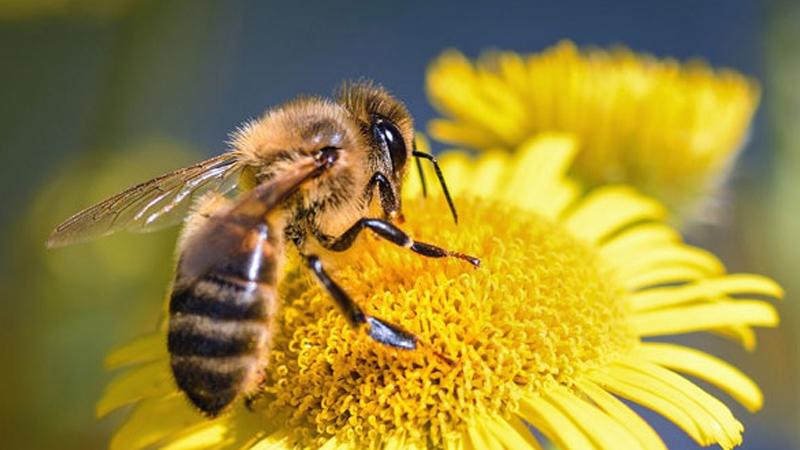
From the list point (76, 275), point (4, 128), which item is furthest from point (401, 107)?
point (4, 128)

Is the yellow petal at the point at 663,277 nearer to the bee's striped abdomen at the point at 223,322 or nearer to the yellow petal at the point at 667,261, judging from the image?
the yellow petal at the point at 667,261

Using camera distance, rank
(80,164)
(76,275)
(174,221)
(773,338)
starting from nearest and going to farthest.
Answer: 1. (174,221)
2. (76,275)
3. (80,164)
4. (773,338)

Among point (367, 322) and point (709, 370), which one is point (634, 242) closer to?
point (709, 370)

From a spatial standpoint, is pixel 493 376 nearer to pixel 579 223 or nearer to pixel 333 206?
pixel 333 206

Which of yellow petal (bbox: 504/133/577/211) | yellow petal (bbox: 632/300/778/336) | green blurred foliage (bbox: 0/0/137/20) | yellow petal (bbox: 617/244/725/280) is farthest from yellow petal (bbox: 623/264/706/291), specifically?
green blurred foliage (bbox: 0/0/137/20)

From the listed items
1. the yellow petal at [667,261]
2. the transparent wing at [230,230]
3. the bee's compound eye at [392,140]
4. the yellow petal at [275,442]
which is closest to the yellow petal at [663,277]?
the yellow petal at [667,261]

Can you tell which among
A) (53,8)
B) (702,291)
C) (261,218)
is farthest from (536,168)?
(53,8)

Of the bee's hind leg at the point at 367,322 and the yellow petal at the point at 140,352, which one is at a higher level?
the bee's hind leg at the point at 367,322
